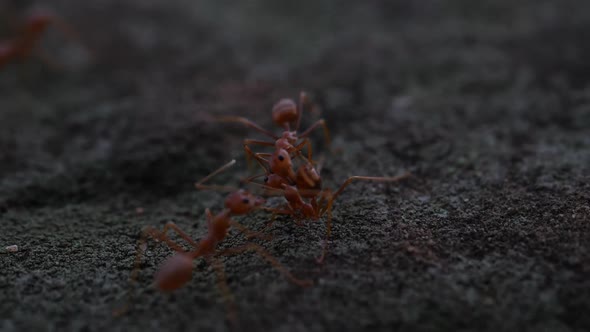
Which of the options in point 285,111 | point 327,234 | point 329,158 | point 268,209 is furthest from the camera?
point 329,158

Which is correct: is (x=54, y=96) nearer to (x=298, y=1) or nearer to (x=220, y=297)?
(x=298, y=1)

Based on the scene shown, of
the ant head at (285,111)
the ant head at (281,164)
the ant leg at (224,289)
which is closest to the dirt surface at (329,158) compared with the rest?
the ant leg at (224,289)

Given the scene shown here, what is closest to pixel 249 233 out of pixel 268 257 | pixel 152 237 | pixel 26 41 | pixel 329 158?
pixel 268 257

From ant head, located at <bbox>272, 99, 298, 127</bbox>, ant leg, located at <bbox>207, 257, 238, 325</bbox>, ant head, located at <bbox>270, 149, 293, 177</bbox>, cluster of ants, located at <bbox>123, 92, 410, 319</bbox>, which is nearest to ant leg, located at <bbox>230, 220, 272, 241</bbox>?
cluster of ants, located at <bbox>123, 92, 410, 319</bbox>

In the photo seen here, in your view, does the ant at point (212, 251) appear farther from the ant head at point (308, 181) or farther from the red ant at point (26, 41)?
the red ant at point (26, 41)

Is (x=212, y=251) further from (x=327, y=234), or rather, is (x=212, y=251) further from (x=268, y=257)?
(x=327, y=234)

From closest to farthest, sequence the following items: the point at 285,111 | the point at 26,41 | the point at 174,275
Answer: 1. the point at 174,275
2. the point at 285,111
3. the point at 26,41

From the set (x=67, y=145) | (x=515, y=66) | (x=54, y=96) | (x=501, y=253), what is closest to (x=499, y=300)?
(x=501, y=253)
